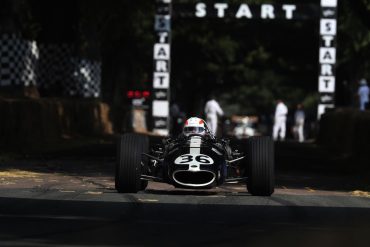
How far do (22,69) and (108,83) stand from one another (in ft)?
70.7

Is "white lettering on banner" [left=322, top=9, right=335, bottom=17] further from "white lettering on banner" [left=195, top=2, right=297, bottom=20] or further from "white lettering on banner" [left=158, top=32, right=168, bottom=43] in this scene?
"white lettering on banner" [left=158, top=32, right=168, bottom=43]

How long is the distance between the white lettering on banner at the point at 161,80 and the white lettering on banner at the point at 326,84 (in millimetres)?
5606

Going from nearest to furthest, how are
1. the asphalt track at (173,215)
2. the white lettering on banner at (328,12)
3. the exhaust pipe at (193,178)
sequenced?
the asphalt track at (173,215) → the exhaust pipe at (193,178) → the white lettering on banner at (328,12)

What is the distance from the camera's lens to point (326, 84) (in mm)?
37625

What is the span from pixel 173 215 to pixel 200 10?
2699 centimetres

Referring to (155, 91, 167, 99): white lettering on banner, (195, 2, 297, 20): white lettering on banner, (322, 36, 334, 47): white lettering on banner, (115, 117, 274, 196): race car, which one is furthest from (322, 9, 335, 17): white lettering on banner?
(115, 117, 274, 196): race car

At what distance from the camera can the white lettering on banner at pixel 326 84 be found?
3756 cm

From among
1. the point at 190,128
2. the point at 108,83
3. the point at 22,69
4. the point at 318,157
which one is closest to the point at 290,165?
the point at 318,157

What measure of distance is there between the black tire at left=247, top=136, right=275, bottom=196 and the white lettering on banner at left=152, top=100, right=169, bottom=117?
2449cm

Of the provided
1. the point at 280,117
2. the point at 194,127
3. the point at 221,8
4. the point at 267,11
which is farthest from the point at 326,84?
the point at 194,127

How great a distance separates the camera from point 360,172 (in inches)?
810

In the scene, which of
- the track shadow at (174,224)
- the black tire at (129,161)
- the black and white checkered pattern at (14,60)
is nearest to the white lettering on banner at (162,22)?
Result: the black and white checkered pattern at (14,60)

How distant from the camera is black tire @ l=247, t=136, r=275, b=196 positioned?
13.1 m

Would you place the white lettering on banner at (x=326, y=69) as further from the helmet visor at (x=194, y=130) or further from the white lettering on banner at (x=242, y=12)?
the helmet visor at (x=194, y=130)
